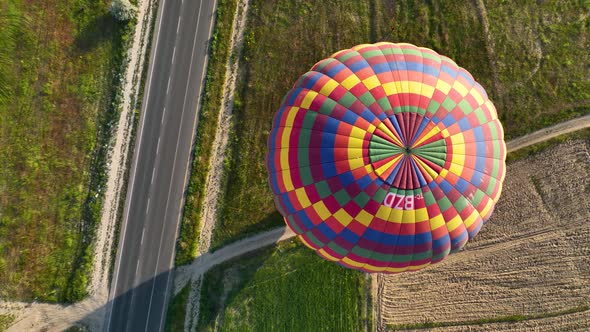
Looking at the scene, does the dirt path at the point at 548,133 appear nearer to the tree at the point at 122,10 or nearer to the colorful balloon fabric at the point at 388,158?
the colorful balloon fabric at the point at 388,158

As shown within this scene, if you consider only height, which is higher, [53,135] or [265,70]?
[265,70]

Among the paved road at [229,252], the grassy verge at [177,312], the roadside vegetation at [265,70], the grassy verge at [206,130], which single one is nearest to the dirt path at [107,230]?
the grassy verge at [177,312]

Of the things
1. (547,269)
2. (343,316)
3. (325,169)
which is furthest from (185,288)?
(547,269)

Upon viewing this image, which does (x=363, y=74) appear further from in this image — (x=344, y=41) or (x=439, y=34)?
(x=439, y=34)

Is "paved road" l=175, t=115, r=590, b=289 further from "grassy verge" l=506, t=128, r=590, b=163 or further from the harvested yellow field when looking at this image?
"grassy verge" l=506, t=128, r=590, b=163

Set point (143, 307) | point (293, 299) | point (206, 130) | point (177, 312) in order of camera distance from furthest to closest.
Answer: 1. point (206, 130)
2. point (143, 307)
3. point (177, 312)
4. point (293, 299)

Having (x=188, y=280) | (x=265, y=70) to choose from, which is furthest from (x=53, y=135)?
(x=265, y=70)

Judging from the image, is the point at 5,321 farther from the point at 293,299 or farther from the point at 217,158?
the point at 293,299
